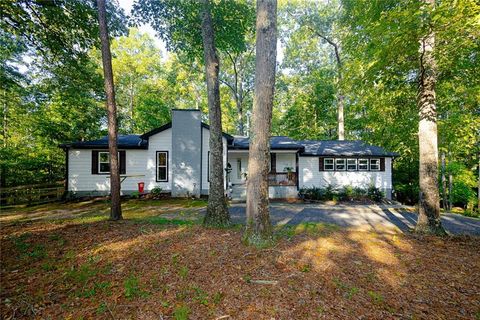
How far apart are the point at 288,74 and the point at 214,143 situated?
2375 centimetres

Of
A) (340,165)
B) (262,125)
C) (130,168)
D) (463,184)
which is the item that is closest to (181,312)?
(262,125)

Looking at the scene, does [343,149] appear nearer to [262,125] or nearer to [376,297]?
[262,125]

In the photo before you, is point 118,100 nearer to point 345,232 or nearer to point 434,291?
point 345,232

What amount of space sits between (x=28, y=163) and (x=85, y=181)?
7.28m

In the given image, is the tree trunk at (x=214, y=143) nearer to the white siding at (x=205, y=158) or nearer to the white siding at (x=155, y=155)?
the white siding at (x=205, y=158)

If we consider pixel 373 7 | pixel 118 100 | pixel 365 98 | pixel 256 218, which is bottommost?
pixel 256 218

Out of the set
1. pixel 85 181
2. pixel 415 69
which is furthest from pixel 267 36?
pixel 85 181

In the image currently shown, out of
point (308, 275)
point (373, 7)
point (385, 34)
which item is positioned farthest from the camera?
point (373, 7)

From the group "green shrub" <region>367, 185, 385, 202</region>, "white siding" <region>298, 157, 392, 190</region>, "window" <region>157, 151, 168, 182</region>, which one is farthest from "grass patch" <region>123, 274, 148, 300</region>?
"green shrub" <region>367, 185, 385, 202</region>

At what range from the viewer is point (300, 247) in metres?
4.67

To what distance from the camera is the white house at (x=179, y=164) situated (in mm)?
13305

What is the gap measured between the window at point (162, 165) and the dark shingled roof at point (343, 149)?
975 centimetres

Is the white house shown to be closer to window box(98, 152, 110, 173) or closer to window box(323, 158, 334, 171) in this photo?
window box(98, 152, 110, 173)

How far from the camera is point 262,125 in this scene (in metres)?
4.64
